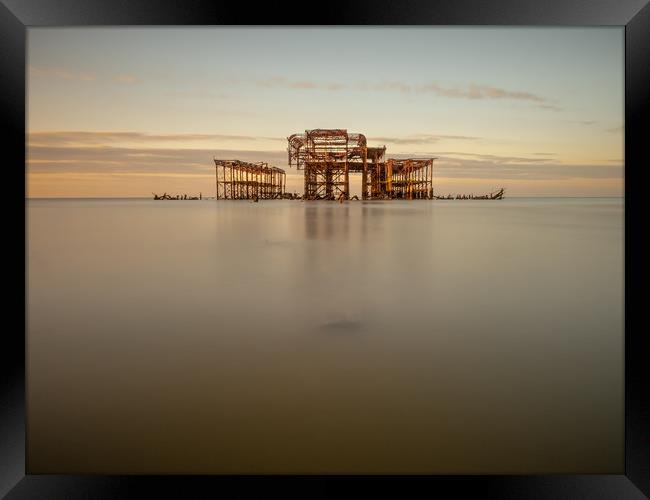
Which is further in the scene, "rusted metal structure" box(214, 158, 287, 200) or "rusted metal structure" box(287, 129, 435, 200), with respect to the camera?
"rusted metal structure" box(214, 158, 287, 200)

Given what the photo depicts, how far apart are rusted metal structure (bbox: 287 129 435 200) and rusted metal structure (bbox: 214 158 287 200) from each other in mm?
999

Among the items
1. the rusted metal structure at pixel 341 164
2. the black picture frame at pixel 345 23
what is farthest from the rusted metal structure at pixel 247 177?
the black picture frame at pixel 345 23

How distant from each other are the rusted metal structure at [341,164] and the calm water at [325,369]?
426cm

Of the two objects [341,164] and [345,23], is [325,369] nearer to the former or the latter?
[345,23]

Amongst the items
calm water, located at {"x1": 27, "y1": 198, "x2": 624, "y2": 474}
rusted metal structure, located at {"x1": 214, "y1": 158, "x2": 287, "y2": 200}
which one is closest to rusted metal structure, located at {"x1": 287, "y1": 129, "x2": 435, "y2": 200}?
rusted metal structure, located at {"x1": 214, "y1": 158, "x2": 287, "y2": 200}

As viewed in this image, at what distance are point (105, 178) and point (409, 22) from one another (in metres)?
10.1

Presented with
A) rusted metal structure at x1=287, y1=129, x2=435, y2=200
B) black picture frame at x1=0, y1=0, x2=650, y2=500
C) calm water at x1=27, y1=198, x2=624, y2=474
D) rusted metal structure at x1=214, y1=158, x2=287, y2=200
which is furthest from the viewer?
rusted metal structure at x1=214, y1=158, x2=287, y2=200

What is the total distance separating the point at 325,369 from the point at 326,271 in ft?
7.73

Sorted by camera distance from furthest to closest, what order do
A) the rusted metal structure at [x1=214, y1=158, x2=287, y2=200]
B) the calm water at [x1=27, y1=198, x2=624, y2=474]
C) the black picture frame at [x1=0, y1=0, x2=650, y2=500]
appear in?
the rusted metal structure at [x1=214, y1=158, x2=287, y2=200]
the calm water at [x1=27, y1=198, x2=624, y2=474]
the black picture frame at [x1=0, y1=0, x2=650, y2=500]

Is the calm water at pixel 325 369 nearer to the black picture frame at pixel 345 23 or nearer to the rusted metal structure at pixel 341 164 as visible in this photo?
the black picture frame at pixel 345 23

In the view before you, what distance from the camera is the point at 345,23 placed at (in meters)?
2.15

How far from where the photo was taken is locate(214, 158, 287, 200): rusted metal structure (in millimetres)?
10866

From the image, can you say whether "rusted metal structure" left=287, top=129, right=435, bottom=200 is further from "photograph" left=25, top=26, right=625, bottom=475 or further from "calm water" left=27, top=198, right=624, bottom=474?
"calm water" left=27, top=198, right=624, bottom=474

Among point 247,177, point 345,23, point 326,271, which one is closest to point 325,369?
point 345,23
